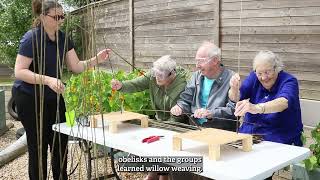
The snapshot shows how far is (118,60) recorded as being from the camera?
7.73m

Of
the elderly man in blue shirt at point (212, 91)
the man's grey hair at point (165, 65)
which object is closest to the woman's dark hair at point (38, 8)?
the man's grey hair at point (165, 65)

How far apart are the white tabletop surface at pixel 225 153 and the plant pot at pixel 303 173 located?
495mm

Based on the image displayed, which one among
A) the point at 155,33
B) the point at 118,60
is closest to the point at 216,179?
the point at 155,33

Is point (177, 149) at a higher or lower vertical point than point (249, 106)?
lower

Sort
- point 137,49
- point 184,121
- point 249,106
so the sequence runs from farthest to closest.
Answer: point 137,49, point 184,121, point 249,106

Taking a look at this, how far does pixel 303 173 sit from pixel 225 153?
854mm

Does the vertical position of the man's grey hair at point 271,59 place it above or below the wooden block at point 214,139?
above

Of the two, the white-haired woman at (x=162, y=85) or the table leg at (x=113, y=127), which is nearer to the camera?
the table leg at (x=113, y=127)

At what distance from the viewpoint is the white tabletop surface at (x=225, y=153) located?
67.8 inches

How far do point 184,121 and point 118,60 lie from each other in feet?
15.8

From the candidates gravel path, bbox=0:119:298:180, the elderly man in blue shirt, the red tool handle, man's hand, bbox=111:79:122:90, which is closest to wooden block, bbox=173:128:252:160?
the red tool handle

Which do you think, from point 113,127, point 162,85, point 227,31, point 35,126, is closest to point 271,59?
point 162,85

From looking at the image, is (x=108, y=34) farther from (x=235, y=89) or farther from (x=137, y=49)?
(x=235, y=89)

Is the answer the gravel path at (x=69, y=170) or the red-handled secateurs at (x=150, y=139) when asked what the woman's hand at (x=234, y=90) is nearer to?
the red-handled secateurs at (x=150, y=139)
